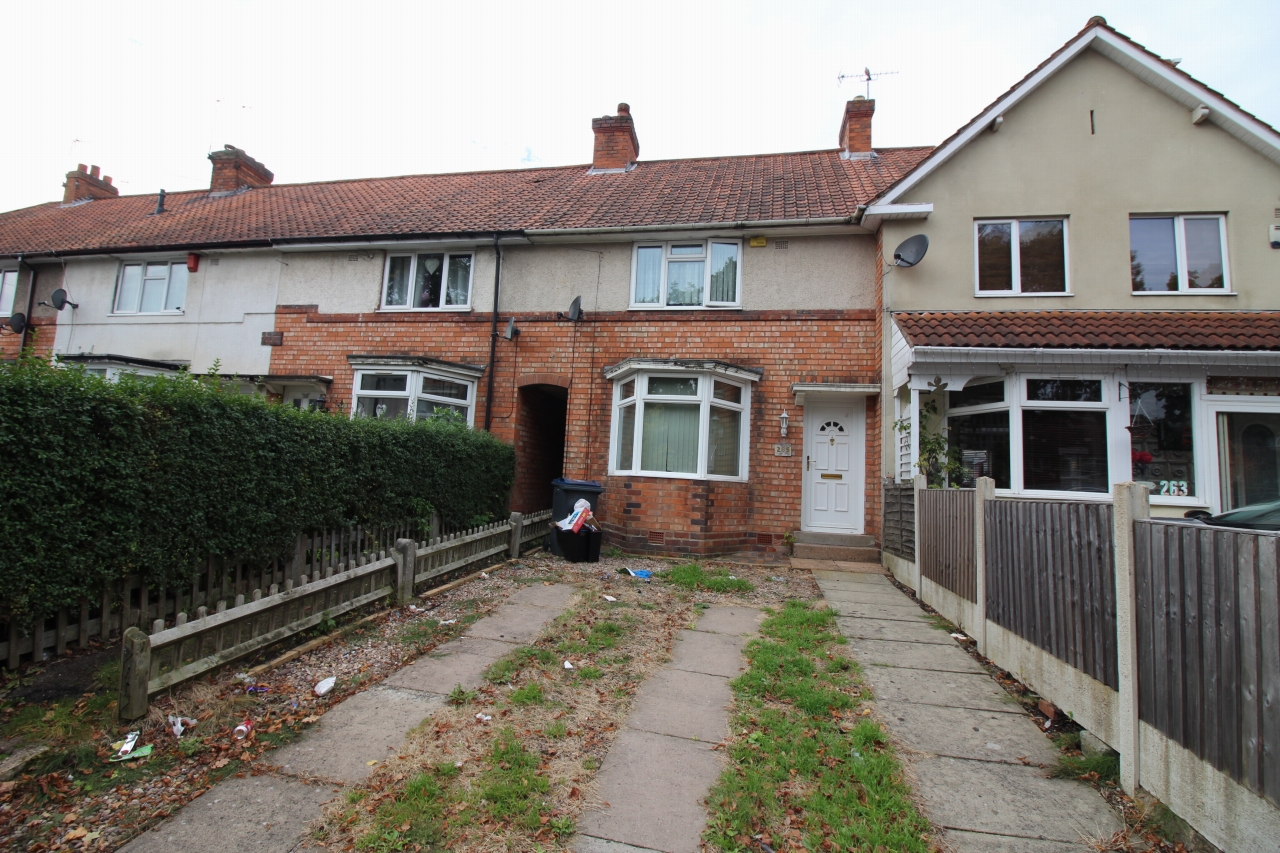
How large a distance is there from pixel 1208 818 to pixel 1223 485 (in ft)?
27.2

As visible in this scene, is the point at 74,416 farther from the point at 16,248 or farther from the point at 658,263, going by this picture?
the point at 16,248

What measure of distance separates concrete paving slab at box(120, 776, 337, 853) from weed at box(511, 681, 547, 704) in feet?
3.89

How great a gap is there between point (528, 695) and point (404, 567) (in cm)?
274

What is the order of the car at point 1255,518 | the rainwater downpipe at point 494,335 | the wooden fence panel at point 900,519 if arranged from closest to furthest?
the car at point 1255,518, the wooden fence panel at point 900,519, the rainwater downpipe at point 494,335

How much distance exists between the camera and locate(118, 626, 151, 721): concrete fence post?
128 inches

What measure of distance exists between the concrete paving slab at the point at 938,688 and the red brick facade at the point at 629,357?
4988mm

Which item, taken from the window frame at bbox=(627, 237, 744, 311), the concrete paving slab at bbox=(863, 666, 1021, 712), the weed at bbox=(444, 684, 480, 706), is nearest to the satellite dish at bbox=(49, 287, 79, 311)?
the window frame at bbox=(627, 237, 744, 311)

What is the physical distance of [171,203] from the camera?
16.2 meters

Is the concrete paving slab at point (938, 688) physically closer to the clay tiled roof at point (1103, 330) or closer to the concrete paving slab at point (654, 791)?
the concrete paving slab at point (654, 791)

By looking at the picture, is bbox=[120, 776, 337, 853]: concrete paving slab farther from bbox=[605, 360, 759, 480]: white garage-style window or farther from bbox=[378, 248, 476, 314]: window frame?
bbox=[378, 248, 476, 314]: window frame

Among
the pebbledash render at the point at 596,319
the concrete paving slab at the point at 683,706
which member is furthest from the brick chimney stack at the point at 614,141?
the concrete paving slab at the point at 683,706

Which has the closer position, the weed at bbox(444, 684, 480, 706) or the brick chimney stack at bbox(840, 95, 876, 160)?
the weed at bbox(444, 684, 480, 706)

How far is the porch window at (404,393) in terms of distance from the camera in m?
10.6

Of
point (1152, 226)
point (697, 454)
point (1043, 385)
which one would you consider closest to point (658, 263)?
point (697, 454)
